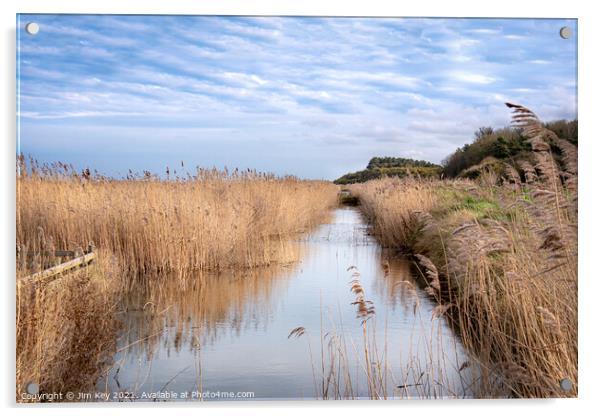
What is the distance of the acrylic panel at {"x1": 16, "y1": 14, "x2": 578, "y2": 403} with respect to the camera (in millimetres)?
3934

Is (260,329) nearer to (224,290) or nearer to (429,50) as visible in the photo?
(224,290)

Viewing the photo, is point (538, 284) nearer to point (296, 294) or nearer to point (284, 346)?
point (284, 346)

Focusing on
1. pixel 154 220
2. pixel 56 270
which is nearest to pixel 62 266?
pixel 56 270

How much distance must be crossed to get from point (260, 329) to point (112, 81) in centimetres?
208

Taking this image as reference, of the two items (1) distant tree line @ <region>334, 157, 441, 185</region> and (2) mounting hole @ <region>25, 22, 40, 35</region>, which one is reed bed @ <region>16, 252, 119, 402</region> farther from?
(1) distant tree line @ <region>334, 157, 441, 185</region>

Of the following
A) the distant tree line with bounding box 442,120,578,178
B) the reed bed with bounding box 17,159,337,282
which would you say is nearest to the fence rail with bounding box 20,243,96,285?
the reed bed with bounding box 17,159,337,282

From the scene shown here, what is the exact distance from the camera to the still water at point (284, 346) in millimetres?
4102

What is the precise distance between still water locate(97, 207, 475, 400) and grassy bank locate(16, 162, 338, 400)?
0.33 m

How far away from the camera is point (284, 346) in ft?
15.5

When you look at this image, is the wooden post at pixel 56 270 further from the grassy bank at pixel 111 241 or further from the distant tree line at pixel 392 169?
the distant tree line at pixel 392 169

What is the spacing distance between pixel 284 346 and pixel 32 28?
105 inches

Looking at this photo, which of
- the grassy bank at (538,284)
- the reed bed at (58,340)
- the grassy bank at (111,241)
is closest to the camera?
the grassy bank at (538,284)

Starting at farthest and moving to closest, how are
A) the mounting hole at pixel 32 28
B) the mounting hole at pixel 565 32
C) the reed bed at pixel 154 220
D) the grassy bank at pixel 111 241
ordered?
the reed bed at pixel 154 220, the mounting hole at pixel 565 32, the mounting hole at pixel 32 28, the grassy bank at pixel 111 241

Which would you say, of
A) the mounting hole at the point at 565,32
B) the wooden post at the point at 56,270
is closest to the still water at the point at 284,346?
the wooden post at the point at 56,270
